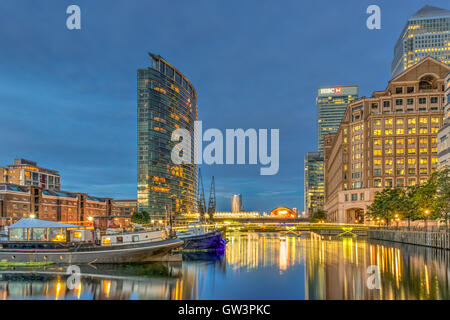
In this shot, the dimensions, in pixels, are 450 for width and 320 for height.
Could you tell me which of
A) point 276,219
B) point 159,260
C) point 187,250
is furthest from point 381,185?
point 159,260

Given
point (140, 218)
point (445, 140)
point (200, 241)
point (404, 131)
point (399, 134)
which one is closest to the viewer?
point (200, 241)

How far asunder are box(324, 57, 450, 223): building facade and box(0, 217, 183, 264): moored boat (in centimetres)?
11724

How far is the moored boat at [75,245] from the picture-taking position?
49.2 meters

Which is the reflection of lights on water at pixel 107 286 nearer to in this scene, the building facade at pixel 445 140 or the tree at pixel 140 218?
the building facade at pixel 445 140

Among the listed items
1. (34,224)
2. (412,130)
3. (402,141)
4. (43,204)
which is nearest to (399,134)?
(402,141)

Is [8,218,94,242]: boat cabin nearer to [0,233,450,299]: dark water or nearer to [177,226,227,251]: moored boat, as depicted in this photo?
[0,233,450,299]: dark water

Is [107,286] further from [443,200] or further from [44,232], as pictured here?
[443,200]

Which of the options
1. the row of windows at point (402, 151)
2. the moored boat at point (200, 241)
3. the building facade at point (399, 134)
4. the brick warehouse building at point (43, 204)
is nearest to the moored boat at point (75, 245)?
the moored boat at point (200, 241)

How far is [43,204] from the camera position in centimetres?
15675

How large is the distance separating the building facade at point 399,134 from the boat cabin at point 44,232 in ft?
401

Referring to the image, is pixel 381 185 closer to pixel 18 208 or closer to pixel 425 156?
pixel 425 156

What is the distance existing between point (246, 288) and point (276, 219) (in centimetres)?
15243

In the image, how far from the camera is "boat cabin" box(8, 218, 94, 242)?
51781mm

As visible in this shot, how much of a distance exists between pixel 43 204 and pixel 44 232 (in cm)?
11500
